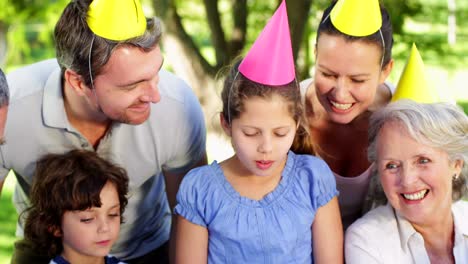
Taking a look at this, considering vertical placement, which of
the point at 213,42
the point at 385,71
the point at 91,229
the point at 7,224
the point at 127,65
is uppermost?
the point at 127,65

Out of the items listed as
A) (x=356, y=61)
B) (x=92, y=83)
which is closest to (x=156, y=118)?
(x=92, y=83)

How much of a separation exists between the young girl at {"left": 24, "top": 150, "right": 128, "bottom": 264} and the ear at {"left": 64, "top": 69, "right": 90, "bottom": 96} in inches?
9.3

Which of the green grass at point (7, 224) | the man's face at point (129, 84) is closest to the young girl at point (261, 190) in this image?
the man's face at point (129, 84)

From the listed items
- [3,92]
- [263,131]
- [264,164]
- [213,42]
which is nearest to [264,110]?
[263,131]

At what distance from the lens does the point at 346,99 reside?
9.03ft

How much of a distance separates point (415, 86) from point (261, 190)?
25.5 inches

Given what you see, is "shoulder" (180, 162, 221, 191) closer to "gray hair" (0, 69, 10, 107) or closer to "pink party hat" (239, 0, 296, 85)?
"pink party hat" (239, 0, 296, 85)

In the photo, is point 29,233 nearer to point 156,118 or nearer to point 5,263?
point 156,118

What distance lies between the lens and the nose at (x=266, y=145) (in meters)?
2.40

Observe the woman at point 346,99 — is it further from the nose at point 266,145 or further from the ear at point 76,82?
the ear at point 76,82

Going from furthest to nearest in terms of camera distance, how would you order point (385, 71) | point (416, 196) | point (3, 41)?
point (3, 41)
point (385, 71)
point (416, 196)

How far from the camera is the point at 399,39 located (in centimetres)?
571

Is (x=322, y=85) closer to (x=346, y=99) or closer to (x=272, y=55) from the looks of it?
(x=346, y=99)

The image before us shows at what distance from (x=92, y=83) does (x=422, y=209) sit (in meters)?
1.13
